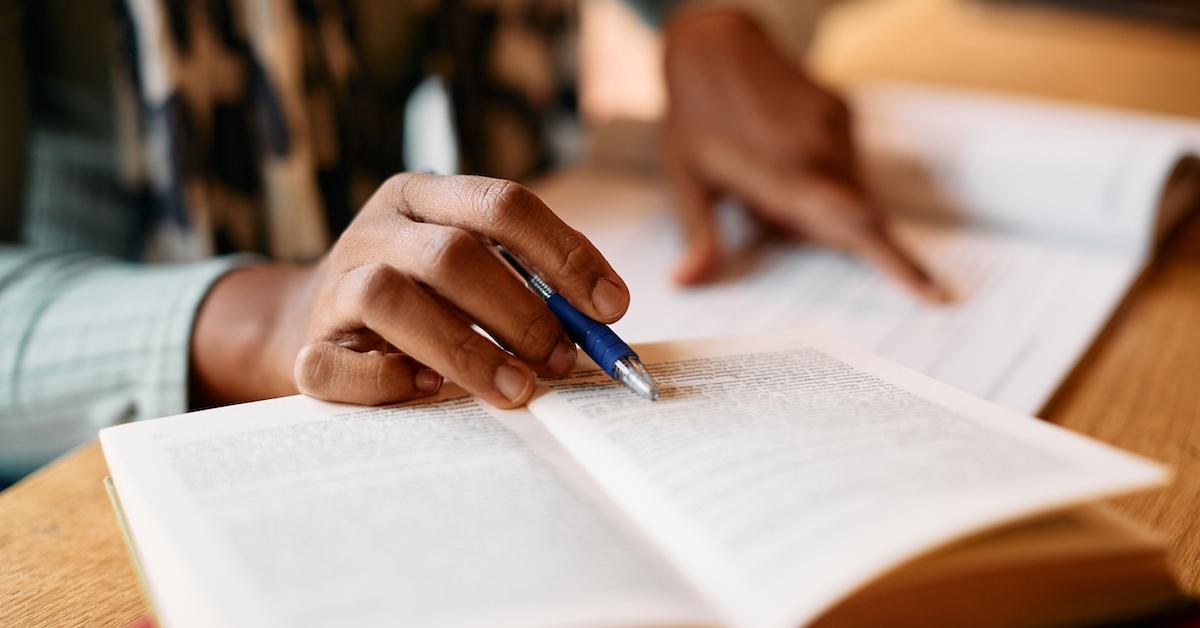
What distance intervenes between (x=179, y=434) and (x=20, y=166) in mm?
543

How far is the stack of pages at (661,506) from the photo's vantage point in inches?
12.9

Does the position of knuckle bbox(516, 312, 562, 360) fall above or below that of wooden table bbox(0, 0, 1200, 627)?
above

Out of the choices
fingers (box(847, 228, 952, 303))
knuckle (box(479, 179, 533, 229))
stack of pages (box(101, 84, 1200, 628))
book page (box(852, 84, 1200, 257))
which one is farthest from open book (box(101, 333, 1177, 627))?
book page (box(852, 84, 1200, 257))

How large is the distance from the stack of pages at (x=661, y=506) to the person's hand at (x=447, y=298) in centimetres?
2

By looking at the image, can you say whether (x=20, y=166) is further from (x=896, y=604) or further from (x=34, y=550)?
(x=896, y=604)

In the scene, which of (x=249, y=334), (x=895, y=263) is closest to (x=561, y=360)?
(x=249, y=334)

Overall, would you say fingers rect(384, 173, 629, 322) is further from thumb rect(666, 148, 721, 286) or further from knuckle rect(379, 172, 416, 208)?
thumb rect(666, 148, 721, 286)

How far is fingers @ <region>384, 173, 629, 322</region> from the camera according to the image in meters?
0.49

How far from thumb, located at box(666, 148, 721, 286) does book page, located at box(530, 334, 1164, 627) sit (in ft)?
1.04

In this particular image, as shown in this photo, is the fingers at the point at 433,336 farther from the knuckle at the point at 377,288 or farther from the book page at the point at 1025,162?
the book page at the point at 1025,162

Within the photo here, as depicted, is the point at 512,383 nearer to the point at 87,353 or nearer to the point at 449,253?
the point at 449,253

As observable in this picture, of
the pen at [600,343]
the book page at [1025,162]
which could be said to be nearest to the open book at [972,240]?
the book page at [1025,162]

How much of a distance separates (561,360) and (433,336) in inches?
2.7

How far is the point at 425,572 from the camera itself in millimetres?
336
